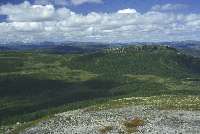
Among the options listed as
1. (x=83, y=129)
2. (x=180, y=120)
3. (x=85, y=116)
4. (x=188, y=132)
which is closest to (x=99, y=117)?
(x=85, y=116)

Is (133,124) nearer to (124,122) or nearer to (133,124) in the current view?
(133,124)

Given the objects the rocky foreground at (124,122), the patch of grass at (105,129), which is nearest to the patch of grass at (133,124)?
the rocky foreground at (124,122)

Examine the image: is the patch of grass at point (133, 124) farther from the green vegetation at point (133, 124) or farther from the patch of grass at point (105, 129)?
the patch of grass at point (105, 129)

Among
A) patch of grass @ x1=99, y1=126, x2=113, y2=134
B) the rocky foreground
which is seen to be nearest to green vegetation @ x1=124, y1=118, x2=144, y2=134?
the rocky foreground

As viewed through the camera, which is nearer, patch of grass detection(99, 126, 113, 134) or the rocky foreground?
the rocky foreground

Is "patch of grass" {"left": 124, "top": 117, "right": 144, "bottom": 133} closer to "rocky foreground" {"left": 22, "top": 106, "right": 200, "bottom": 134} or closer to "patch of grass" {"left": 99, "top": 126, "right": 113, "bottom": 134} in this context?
"rocky foreground" {"left": 22, "top": 106, "right": 200, "bottom": 134}

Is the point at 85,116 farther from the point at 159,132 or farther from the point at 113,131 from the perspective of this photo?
the point at 159,132

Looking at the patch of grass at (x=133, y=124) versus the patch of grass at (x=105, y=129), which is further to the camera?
the patch of grass at (x=105, y=129)

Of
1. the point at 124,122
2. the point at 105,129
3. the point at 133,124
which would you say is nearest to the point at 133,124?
the point at 133,124
